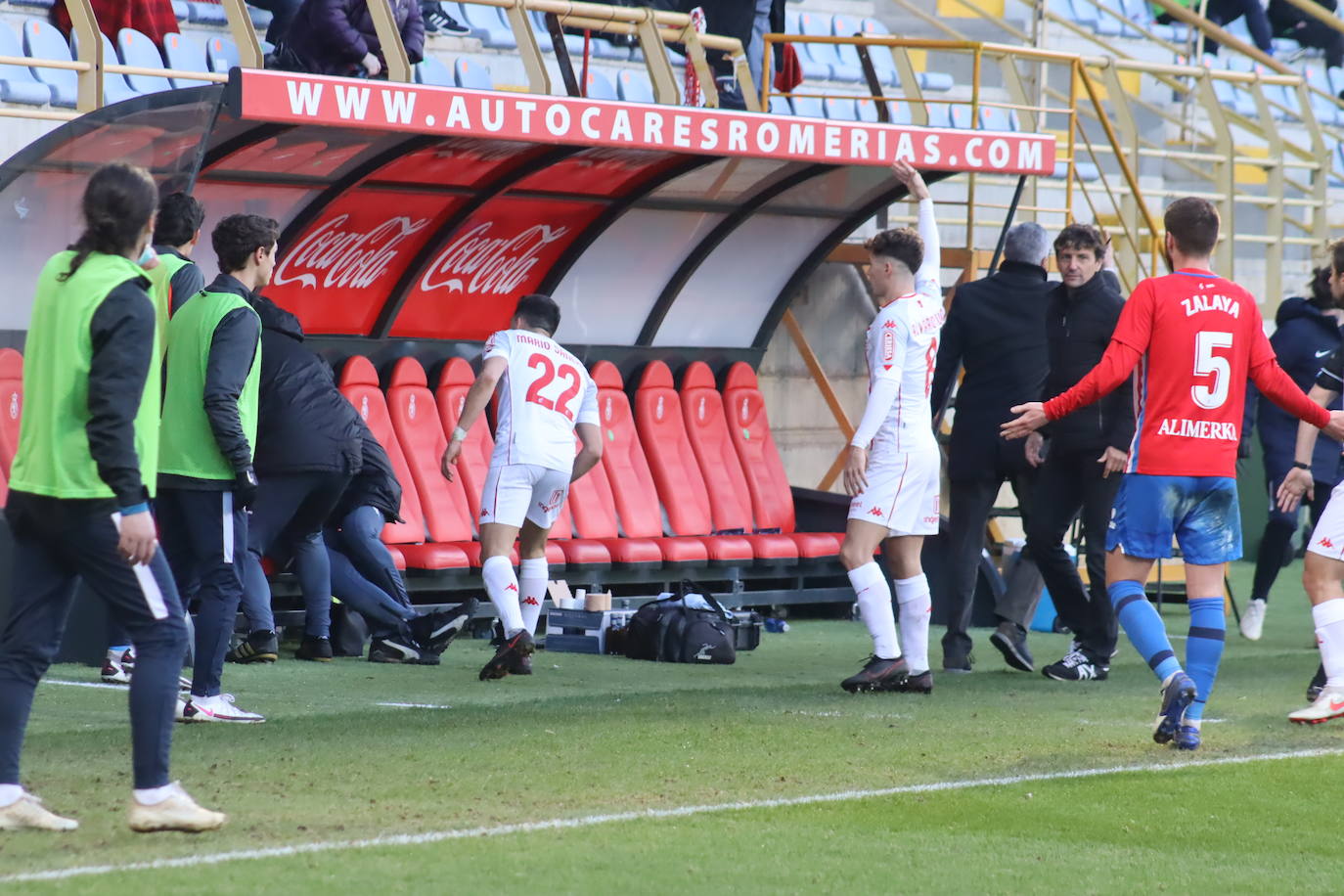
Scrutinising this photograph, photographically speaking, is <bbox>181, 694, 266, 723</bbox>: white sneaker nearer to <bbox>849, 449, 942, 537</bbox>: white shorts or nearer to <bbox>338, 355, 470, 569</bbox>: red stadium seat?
<bbox>849, 449, 942, 537</bbox>: white shorts

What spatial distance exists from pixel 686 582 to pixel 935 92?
29.1 feet

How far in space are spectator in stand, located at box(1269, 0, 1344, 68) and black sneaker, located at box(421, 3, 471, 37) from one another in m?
10.9

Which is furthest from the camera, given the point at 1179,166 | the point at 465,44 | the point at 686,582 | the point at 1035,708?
the point at 1179,166

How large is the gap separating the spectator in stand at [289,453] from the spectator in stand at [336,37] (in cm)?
221

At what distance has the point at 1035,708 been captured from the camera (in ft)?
26.6

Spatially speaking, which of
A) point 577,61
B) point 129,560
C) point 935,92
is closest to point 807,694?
point 129,560

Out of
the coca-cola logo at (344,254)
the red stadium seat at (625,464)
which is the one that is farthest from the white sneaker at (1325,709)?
the coca-cola logo at (344,254)

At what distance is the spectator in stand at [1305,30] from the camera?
72.7ft

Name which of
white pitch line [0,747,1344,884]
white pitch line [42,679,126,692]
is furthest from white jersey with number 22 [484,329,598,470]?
white pitch line [0,747,1344,884]

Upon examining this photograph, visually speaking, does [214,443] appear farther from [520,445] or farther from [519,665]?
[519,665]

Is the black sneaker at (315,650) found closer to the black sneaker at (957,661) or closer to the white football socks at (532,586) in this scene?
the white football socks at (532,586)

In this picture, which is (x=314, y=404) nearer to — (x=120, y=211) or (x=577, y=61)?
(x=120, y=211)

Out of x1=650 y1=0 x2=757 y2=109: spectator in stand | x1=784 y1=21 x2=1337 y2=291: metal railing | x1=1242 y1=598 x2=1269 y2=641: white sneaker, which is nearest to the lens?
x1=1242 y1=598 x2=1269 y2=641: white sneaker

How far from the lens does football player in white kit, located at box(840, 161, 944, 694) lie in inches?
→ 333
